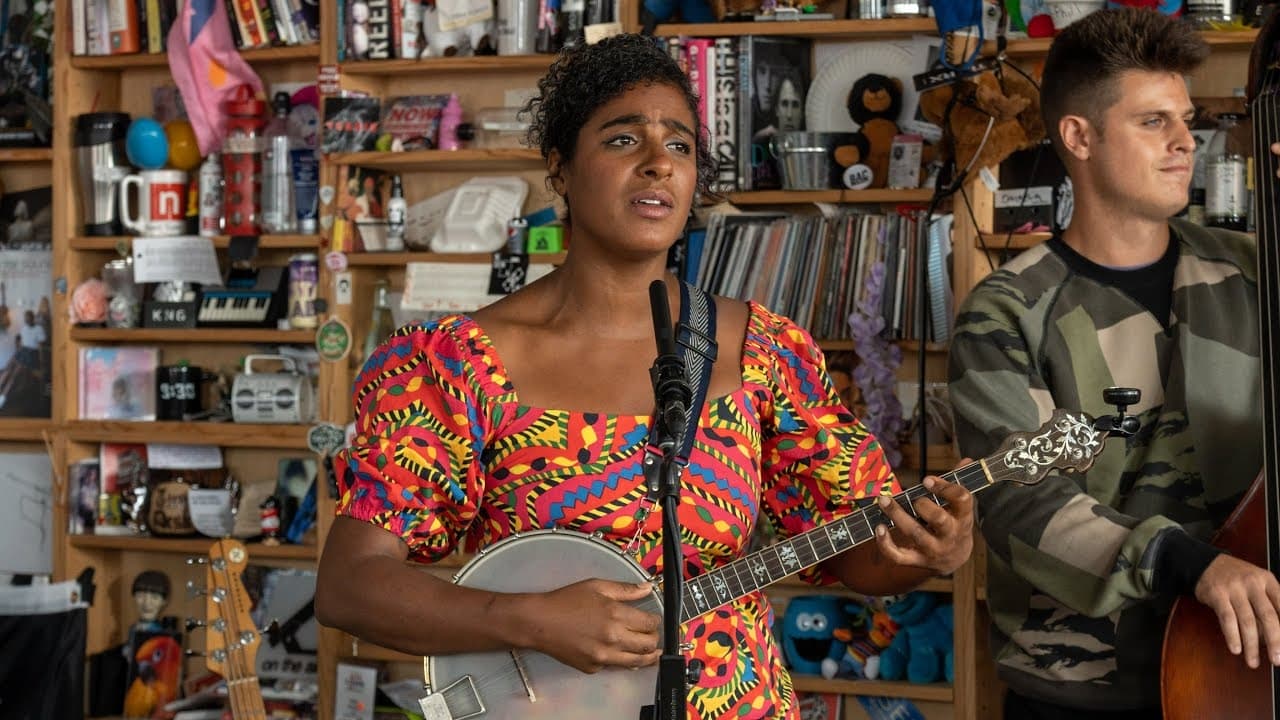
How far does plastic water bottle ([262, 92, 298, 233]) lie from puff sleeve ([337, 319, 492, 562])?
7.71 ft

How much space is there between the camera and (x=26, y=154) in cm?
422

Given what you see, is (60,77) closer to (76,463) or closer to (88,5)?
(88,5)

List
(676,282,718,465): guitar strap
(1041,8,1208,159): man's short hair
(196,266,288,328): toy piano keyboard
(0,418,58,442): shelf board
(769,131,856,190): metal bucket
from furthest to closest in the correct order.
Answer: (0,418,58,442): shelf board
(196,266,288,328): toy piano keyboard
(769,131,856,190): metal bucket
(1041,8,1208,159): man's short hair
(676,282,718,465): guitar strap

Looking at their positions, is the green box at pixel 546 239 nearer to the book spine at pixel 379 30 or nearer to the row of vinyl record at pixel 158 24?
the book spine at pixel 379 30

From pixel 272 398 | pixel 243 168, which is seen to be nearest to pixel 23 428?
pixel 272 398

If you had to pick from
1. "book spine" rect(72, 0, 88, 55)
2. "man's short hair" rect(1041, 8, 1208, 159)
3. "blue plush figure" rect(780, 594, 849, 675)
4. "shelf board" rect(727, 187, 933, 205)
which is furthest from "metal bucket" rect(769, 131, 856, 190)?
"book spine" rect(72, 0, 88, 55)

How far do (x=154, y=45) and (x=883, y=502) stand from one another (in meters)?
3.17

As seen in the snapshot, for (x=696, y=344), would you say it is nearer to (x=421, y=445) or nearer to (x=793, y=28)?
(x=421, y=445)

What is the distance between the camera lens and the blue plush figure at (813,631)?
3434 millimetres

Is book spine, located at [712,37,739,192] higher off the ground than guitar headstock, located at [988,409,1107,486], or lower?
higher

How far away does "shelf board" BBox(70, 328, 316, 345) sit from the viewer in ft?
12.9

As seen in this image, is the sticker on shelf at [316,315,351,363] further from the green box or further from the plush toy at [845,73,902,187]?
the plush toy at [845,73,902,187]

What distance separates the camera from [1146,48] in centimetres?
206

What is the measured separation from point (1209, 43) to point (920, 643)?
1.46 m
